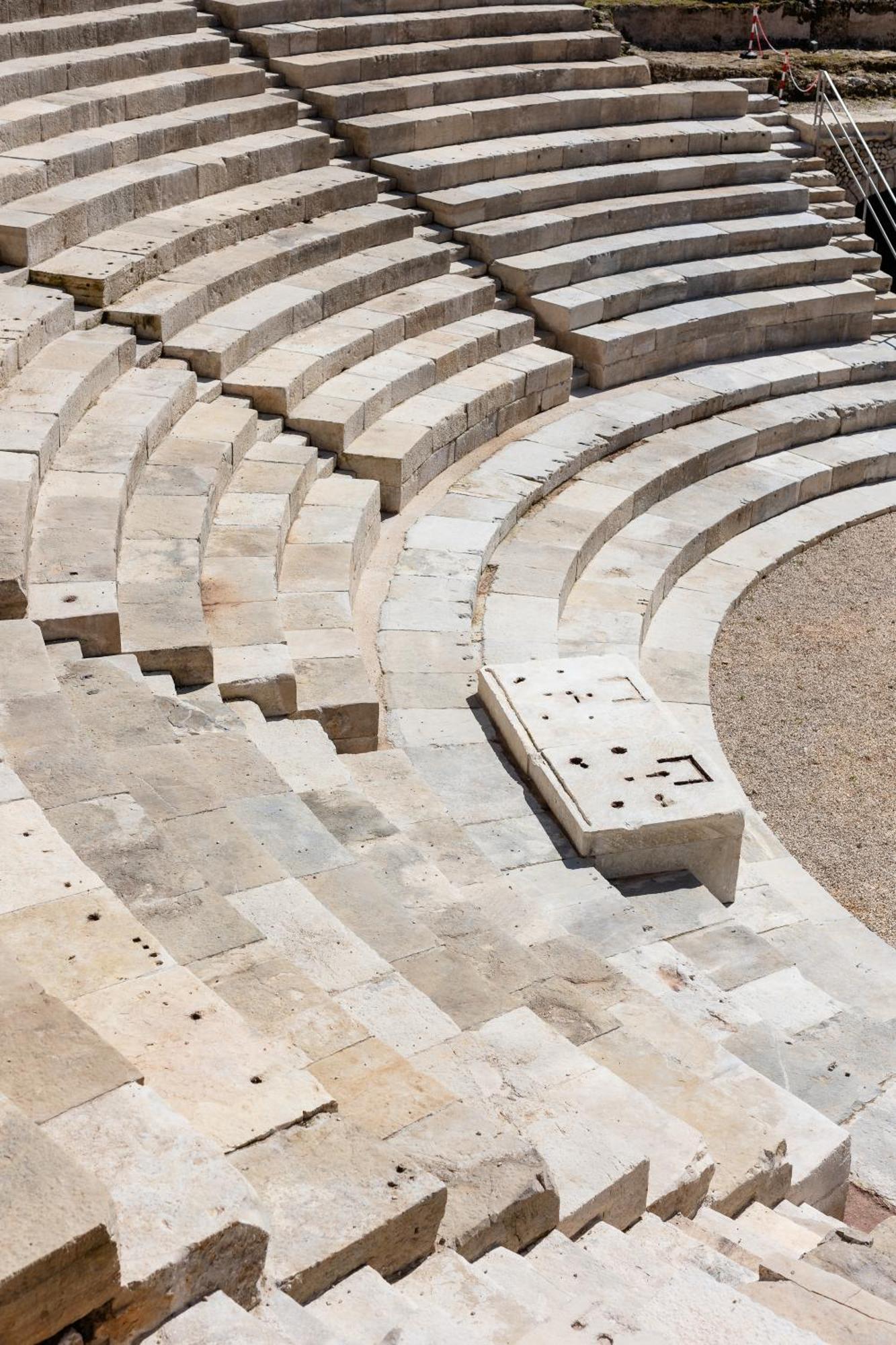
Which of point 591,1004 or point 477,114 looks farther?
point 477,114

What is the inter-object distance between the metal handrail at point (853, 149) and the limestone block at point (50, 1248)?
15.6 metres

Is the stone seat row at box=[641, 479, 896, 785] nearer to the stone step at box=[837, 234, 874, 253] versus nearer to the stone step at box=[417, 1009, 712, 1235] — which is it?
the stone step at box=[837, 234, 874, 253]

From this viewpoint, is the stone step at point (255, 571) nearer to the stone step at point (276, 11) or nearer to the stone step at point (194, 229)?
the stone step at point (194, 229)

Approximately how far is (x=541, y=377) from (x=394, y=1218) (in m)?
9.70

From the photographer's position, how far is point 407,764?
7.00m

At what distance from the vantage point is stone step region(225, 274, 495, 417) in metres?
10.3

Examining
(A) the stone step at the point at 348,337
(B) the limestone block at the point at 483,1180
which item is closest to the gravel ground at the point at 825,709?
(A) the stone step at the point at 348,337

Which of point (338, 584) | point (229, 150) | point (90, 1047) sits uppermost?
point (229, 150)

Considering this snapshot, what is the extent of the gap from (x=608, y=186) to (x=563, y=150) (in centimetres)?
56

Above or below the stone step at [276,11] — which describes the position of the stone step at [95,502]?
below

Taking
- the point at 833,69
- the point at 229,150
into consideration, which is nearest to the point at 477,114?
the point at 229,150

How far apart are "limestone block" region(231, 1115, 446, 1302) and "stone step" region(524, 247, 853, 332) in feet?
34.0

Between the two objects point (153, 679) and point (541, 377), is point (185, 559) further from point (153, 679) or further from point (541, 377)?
point (541, 377)

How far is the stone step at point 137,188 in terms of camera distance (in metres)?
9.96
